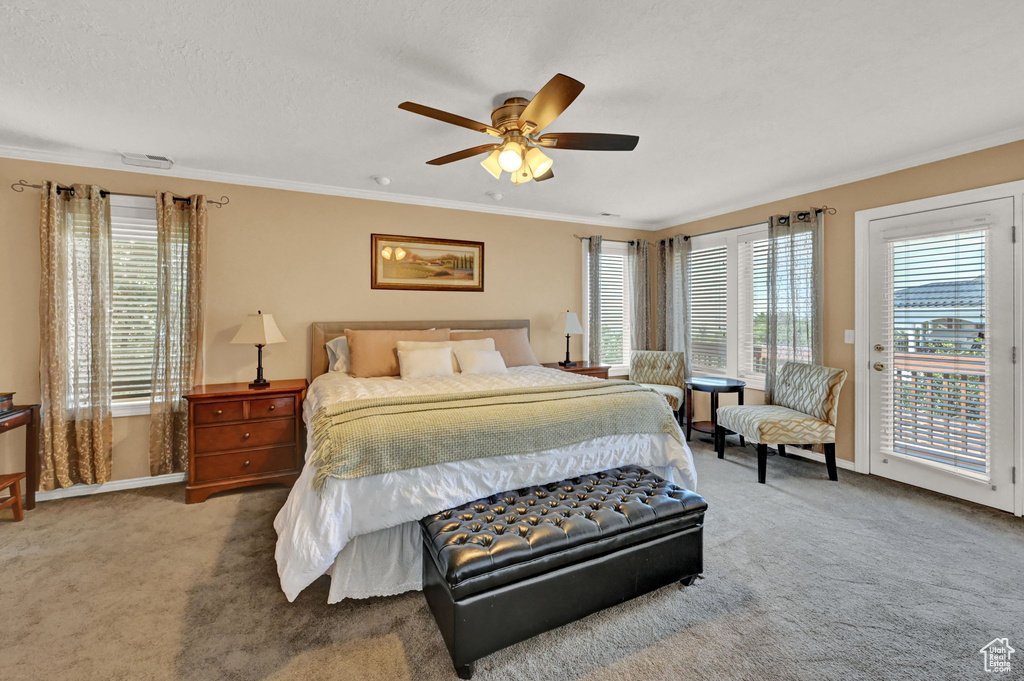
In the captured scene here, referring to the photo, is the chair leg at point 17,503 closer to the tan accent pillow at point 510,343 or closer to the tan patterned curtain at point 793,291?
the tan accent pillow at point 510,343

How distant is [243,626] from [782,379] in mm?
4384

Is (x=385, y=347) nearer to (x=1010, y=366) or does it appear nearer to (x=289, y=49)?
(x=289, y=49)

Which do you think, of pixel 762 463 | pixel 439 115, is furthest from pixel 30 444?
pixel 762 463

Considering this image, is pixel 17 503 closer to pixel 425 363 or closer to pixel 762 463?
pixel 425 363

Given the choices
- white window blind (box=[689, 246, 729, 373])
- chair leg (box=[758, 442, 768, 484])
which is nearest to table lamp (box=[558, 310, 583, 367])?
white window blind (box=[689, 246, 729, 373])

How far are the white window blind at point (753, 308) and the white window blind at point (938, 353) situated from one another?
109 centimetres

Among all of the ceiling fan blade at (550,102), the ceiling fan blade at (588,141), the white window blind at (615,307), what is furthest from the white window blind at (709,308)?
the ceiling fan blade at (550,102)

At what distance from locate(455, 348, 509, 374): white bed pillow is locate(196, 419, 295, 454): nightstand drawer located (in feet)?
4.78

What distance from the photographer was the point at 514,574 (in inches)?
67.3

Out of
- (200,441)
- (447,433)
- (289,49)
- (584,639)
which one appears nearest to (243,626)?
(447,433)

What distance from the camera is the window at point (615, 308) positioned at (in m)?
5.59

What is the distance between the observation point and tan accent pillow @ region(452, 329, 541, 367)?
14.7 ft

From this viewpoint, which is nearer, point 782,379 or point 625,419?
point 625,419

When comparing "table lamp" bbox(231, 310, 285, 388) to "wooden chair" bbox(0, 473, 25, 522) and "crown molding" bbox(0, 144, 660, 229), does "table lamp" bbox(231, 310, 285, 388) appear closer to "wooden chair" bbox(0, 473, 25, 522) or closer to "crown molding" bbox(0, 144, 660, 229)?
"crown molding" bbox(0, 144, 660, 229)
